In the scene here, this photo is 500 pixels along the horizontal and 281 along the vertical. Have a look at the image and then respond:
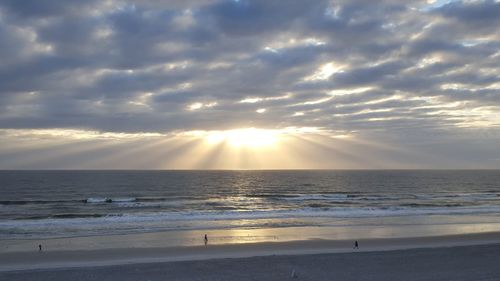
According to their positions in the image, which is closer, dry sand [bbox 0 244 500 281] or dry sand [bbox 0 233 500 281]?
dry sand [bbox 0 244 500 281]

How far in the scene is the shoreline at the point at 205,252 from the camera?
750 inches

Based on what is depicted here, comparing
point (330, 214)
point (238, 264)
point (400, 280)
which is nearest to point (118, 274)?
point (238, 264)

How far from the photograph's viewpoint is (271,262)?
1817 centimetres

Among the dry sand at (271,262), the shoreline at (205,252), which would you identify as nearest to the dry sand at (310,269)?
the dry sand at (271,262)

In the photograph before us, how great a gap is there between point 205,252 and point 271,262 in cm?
459

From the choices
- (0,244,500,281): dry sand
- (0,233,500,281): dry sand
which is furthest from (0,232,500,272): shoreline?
(0,244,500,281): dry sand

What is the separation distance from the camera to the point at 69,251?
71.1 ft

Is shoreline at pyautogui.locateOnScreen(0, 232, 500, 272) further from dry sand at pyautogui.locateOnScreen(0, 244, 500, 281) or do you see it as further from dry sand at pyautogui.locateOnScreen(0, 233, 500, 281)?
dry sand at pyautogui.locateOnScreen(0, 244, 500, 281)

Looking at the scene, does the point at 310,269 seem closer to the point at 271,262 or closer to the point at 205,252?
the point at 271,262

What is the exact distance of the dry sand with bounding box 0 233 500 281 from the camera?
16.0 m

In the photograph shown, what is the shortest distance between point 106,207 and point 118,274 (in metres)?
31.5

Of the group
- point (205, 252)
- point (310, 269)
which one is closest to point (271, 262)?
point (310, 269)

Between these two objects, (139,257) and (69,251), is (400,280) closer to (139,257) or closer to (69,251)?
(139,257)

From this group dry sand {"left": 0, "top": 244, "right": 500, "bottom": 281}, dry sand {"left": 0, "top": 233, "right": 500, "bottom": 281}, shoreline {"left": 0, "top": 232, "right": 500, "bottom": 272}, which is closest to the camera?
dry sand {"left": 0, "top": 244, "right": 500, "bottom": 281}
